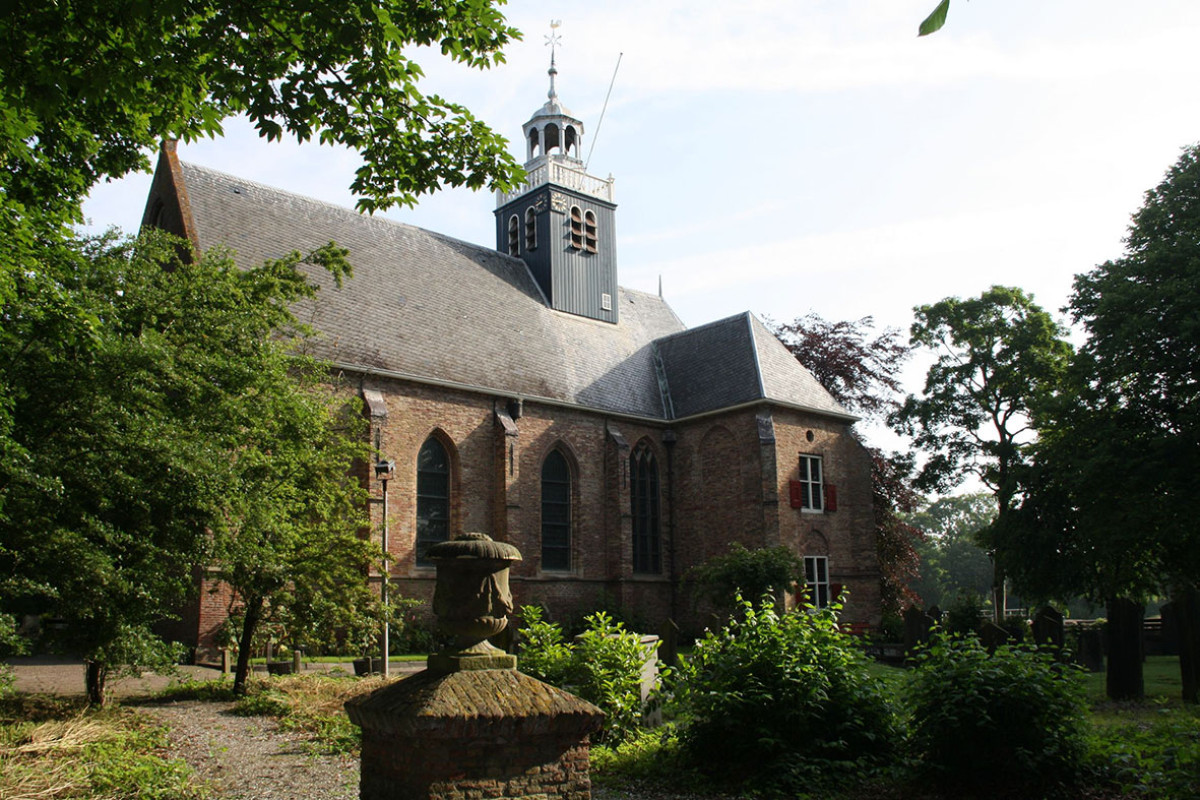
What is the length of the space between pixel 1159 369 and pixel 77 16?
20428 mm

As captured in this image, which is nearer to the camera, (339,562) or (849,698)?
(849,698)

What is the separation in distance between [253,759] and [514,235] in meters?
24.0

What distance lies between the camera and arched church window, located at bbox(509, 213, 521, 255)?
31.3m

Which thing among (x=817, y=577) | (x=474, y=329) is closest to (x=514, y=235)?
(x=474, y=329)

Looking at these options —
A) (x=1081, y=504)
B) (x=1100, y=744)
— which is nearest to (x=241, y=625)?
(x=1100, y=744)

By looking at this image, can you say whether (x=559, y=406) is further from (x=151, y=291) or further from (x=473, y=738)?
(x=473, y=738)

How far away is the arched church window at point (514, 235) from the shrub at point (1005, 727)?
2559 centimetres

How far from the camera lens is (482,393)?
79.4 ft

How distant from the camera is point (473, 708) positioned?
464 cm

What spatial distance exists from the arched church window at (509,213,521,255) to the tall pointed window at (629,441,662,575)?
8477mm

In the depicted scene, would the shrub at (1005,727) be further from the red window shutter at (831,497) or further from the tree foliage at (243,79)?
the red window shutter at (831,497)

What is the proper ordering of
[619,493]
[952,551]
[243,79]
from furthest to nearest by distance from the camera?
[952,551]
[619,493]
[243,79]

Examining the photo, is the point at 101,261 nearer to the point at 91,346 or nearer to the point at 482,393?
the point at 91,346

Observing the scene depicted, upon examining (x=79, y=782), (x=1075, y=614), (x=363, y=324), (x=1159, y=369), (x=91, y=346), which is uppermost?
(x=363, y=324)
